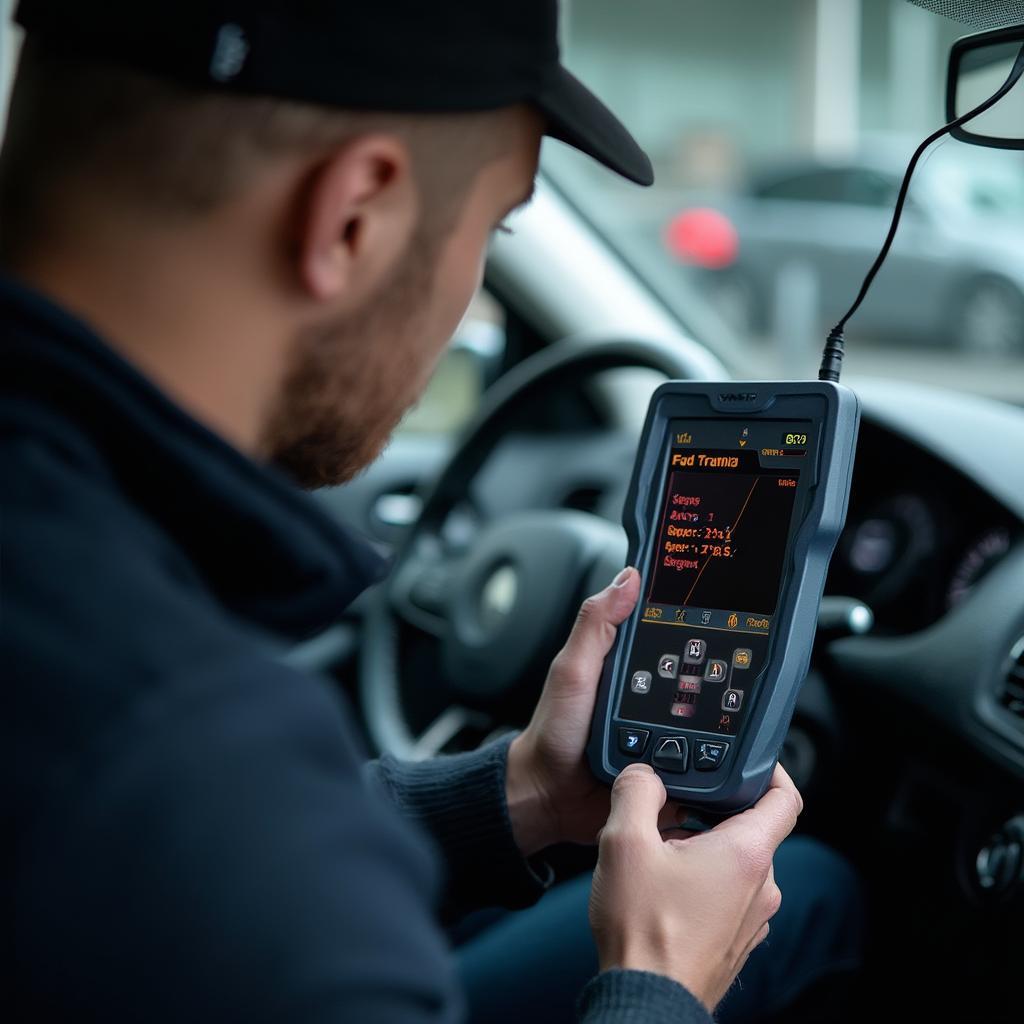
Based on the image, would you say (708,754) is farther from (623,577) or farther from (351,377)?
(351,377)

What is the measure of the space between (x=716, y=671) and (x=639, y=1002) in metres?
0.30

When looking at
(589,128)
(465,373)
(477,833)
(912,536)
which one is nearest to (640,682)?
(477,833)

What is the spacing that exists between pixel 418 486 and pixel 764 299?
16.2 ft

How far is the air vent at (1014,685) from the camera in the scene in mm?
1425

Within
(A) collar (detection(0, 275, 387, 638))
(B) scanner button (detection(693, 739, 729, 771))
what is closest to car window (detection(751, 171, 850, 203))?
(B) scanner button (detection(693, 739, 729, 771))

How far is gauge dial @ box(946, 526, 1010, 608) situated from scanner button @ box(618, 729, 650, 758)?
0.64 metres

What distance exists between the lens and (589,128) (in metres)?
0.90

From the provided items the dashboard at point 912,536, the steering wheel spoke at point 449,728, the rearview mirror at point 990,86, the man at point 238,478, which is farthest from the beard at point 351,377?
the steering wheel spoke at point 449,728

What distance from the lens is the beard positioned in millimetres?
789

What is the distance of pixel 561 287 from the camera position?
2.28 metres

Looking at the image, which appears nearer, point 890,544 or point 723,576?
point 723,576

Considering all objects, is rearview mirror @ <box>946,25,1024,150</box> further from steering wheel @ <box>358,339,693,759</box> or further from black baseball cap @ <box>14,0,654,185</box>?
steering wheel @ <box>358,339,693,759</box>

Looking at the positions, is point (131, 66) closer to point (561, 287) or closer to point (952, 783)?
point (952, 783)

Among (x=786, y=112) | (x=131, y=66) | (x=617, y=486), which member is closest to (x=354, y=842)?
(x=131, y=66)
